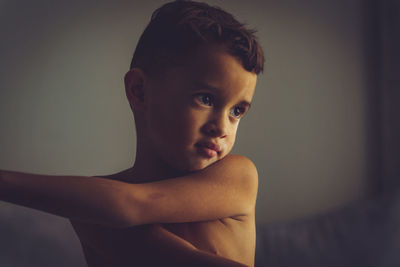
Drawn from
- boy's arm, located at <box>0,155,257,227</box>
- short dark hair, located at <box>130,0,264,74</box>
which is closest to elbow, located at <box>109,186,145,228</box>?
boy's arm, located at <box>0,155,257,227</box>

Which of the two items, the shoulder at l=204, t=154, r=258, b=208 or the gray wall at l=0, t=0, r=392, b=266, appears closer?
the shoulder at l=204, t=154, r=258, b=208

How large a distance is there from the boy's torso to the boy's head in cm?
5

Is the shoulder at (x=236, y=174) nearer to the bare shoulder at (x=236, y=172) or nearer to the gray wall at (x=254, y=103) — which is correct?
the bare shoulder at (x=236, y=172)

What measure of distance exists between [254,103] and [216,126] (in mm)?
330

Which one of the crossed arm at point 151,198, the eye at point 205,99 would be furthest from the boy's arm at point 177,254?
the eye at point 205,99

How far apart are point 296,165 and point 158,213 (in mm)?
416

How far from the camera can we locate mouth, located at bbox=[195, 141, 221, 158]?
12.9 inches

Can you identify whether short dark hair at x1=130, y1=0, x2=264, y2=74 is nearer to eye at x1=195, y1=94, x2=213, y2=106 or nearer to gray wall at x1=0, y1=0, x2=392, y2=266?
eye at x1=195, y1=94, x2=213, y2=106

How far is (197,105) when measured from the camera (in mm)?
320

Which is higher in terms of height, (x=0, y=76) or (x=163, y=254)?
(x=0, y=76)

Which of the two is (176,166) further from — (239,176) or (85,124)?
(85,124)

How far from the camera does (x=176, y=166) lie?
338mm

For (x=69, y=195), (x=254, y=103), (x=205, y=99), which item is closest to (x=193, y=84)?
(x=205, y=99)

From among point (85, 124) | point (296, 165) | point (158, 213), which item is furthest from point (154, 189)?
point (296, 165)
